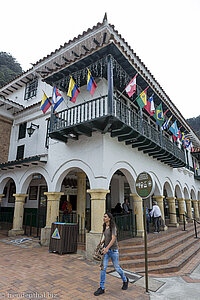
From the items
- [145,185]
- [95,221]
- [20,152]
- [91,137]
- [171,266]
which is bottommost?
[171,266]

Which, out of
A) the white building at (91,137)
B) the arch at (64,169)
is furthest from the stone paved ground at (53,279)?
the arch at (64,169)

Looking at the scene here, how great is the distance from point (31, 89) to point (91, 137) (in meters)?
9.10

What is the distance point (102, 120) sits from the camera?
7.02 metres

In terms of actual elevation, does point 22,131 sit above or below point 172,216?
above

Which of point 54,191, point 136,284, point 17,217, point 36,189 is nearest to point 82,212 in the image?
point 54,191

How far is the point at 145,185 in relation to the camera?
457 centimetres

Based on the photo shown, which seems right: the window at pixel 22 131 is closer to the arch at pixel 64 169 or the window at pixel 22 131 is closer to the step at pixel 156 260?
the arch at pixel 64 169

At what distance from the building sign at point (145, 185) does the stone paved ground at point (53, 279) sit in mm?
2128

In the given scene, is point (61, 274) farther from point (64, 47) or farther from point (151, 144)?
point (64, 47)

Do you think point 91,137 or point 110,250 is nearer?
point 110,250

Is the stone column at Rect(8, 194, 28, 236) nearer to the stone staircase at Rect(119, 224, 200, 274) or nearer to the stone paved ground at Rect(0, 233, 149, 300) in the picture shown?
the stone paved ground at Rect(0, 233, 149, 300)

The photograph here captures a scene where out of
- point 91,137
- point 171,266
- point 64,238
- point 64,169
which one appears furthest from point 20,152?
point 171,266

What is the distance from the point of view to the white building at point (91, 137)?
7.26 m

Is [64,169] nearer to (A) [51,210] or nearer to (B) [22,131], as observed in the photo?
(A) [51,210]
